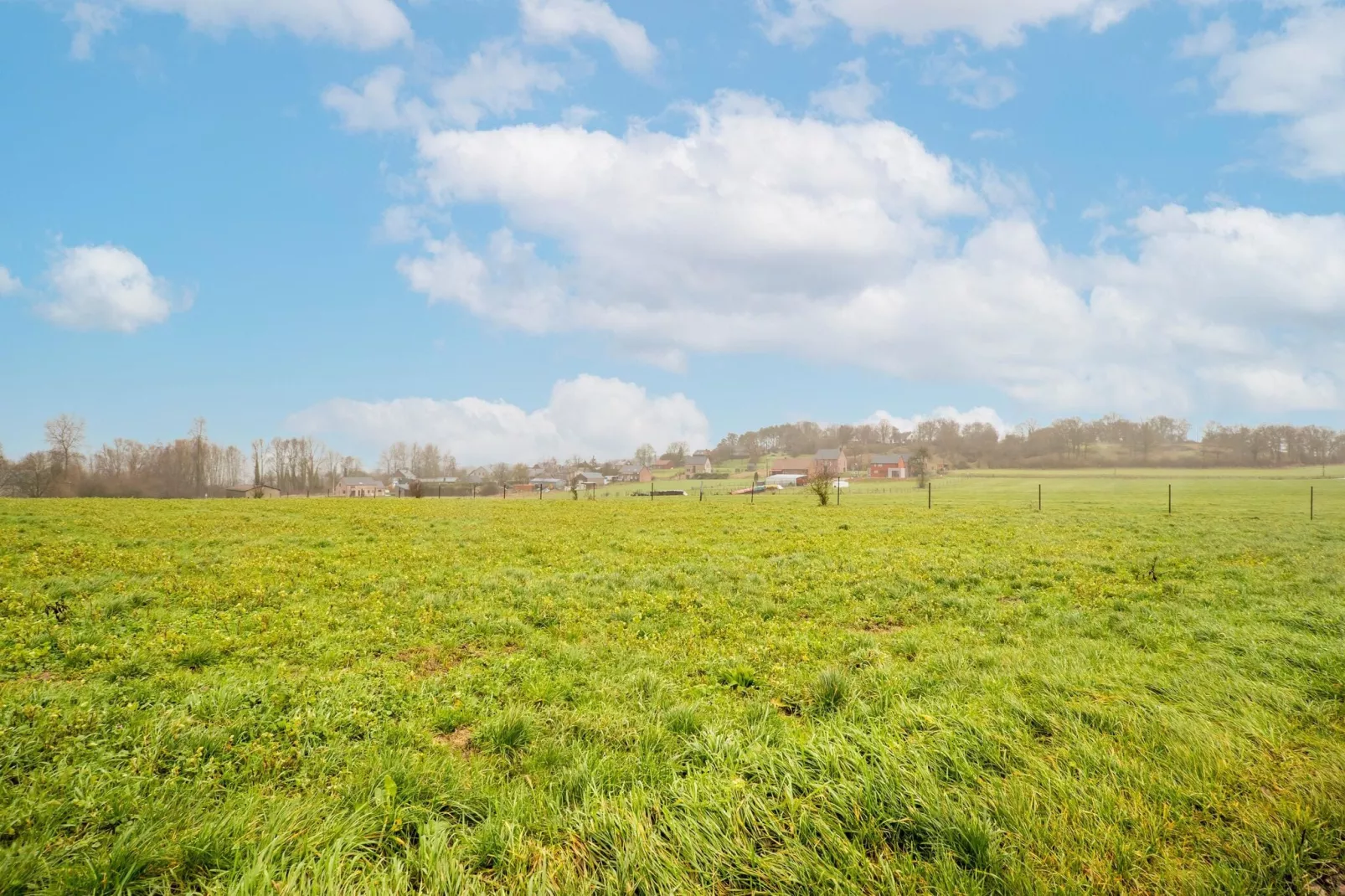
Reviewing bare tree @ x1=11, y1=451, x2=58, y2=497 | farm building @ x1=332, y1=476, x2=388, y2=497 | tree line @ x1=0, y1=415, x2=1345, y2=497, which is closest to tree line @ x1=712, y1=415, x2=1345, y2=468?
tree line @ x1=0, y1=415, x2=1345, y2=497

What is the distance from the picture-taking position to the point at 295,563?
13609 millimetres

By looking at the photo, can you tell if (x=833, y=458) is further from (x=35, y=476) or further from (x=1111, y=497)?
(x=35, y=476)

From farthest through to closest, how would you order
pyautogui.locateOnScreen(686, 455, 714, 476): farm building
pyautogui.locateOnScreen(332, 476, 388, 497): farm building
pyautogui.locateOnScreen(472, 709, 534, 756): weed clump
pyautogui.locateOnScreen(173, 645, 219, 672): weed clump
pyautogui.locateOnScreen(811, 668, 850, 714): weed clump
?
pyautogui.locateOnScreen(686, 455, 714, 476): farm building < pyautogui.locateOnScreen(332, 476, 388, 497): farm building < pyautogui.locateOnScreen(173, 645, 219, 672): weed clump < pyautogui.locateOnScreen(811, 668, 850, 714): weed clump < pyautogui.locateOnScreen(472, 709, 534, 756): weed clump

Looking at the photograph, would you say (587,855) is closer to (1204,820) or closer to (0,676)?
(1204,820)

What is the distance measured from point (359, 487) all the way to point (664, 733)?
12597cm

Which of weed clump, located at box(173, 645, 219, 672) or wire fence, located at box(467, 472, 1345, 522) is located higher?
weed clump, located at box(173, 645, 219, 672)

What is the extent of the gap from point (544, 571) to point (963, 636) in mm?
8828

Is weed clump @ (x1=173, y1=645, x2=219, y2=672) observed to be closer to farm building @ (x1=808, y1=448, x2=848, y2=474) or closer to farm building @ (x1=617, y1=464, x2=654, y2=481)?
farm building @ (x1=808, y1=448, x2=848, y2=474)

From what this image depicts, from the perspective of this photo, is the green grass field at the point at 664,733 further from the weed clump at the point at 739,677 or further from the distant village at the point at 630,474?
the distant village at the point at 630,474

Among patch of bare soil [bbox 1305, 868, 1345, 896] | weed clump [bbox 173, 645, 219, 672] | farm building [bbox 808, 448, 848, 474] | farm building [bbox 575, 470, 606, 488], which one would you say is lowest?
farm building [bbox 575, 470, 606, 488]

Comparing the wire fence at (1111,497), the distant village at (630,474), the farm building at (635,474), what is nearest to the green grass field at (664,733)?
the wire fence at (1111,497)

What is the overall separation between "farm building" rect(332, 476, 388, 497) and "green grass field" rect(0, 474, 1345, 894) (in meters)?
110

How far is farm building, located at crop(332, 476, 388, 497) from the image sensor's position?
11212 cm

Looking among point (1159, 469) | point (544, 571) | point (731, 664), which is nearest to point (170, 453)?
point (544, 571)
